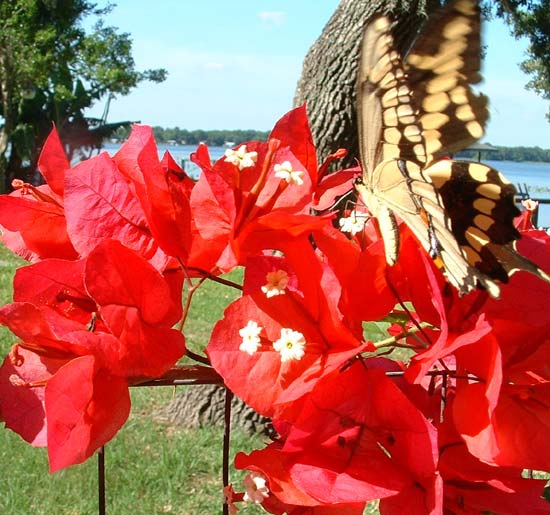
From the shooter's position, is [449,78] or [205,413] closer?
[449,78]

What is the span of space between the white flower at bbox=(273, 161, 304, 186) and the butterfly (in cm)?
5

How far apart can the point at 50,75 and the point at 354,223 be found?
13343 millimetres

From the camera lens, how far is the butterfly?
0.42 metres

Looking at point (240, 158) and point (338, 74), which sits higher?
point (338, 74)

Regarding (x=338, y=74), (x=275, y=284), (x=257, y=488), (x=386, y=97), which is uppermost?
(x=338, y=74)

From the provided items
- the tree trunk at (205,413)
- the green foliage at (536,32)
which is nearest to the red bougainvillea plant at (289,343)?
the tree trunk at (205,413)

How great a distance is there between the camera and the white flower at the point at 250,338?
39 centimetres

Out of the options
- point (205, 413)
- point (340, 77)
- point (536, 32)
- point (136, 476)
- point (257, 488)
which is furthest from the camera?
point (536, 32)

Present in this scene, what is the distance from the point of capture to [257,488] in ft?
1.26

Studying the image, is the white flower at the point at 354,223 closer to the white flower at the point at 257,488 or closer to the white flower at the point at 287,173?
the white flower at the point at 287,173

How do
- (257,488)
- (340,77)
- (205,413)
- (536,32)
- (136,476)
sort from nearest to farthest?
(257,488)
(136,476)
(340,77)
(205,413)
(536,32)

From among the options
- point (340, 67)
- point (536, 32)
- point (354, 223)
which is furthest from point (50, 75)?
point (354, 223)

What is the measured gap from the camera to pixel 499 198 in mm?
406

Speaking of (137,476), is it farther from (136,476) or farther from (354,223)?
(354,223)
